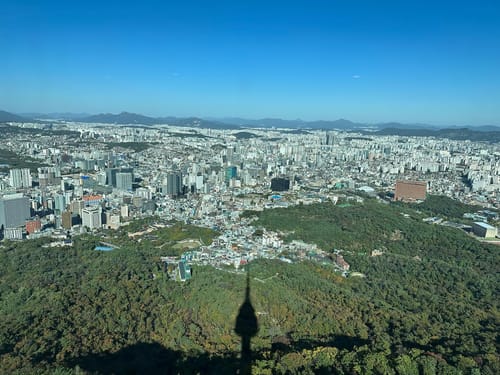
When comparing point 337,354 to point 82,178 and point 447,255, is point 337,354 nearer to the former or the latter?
point 447,255

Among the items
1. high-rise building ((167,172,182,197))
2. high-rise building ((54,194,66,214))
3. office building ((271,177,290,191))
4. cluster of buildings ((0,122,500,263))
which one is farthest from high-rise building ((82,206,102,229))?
office building ((271,177,290,191))

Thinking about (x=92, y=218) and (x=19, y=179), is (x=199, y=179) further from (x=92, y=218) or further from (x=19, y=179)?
(x=19, y=179)

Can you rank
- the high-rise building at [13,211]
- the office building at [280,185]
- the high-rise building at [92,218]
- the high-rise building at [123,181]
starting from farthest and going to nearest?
the office building at [280,185], the high-rise building at [123,181], the high-rise building at [92,218], the high-rise building at [13,211]

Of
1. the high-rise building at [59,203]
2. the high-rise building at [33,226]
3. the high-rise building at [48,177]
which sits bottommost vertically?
the high-rise building at [33,226]

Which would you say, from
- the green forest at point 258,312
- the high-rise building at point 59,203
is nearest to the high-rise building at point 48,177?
the high-rise building at point 59,203

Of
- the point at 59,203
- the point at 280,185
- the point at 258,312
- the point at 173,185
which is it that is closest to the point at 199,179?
the point at 173,185

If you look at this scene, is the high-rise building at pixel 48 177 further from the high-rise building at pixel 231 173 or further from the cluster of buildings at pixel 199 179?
the high-rise building at pixel 231 173

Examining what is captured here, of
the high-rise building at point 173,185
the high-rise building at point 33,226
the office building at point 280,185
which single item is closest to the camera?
the high-rise building at point 33,226
